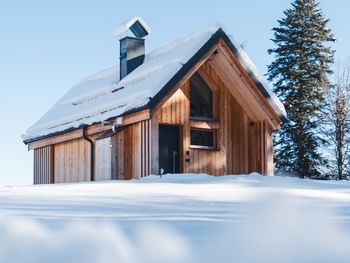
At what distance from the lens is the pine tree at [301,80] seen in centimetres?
3119

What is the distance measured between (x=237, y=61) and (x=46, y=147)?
829cm

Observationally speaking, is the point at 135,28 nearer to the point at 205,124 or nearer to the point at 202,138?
the point at 205,124

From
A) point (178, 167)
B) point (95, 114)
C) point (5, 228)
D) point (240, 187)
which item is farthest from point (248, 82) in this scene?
point (5, 228)

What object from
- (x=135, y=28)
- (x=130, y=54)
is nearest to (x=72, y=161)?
(x=130, y=54)

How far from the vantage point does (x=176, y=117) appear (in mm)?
20578

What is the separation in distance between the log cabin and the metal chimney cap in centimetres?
4

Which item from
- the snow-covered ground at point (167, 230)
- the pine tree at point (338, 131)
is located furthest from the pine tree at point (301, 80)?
the snow-covered ground at point (167, 230)

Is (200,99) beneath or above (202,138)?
above

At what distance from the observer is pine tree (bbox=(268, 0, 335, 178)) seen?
102 feet

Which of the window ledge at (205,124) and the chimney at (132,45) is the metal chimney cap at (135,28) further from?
the window ledge at (205,124)

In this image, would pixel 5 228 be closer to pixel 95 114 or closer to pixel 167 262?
pixel 167 262

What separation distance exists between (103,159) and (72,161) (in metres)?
2.59

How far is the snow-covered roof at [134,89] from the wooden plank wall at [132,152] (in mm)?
657

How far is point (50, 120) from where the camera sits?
83.2 ft
